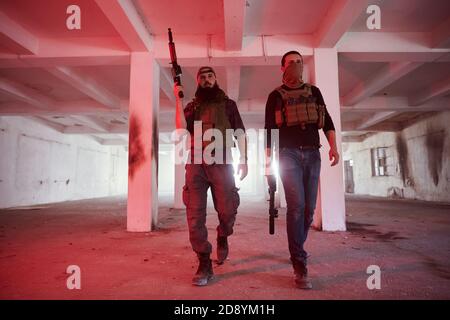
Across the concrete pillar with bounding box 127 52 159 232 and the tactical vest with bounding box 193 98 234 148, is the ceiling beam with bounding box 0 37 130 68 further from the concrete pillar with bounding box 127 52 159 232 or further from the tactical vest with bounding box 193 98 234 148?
the tactical vest with bounding box 193 98 234 148

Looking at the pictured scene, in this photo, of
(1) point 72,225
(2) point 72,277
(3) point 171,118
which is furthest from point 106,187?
(2) point 72,277

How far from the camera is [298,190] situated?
6.64 ft

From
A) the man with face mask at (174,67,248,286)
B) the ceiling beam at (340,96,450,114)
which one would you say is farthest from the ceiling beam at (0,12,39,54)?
the ceiling beam at (340,96,450,114)

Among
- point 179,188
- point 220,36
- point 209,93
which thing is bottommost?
point 179,188

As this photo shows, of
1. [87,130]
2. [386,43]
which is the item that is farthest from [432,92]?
[87,130]

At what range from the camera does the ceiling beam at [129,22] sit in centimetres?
355

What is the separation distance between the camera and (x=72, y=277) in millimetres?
2098

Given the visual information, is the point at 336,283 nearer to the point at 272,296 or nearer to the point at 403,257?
the point at 272,296

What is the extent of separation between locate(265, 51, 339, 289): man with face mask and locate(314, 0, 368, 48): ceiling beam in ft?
7.05

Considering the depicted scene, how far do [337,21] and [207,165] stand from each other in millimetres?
3135

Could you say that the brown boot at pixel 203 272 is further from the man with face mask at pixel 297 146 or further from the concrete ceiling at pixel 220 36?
the concrete ceiling at pixel 220 36

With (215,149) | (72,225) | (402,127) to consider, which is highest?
(402,127)

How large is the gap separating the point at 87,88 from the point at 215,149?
19.2 ft

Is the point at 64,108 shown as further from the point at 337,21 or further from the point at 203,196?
the point at 203,196
